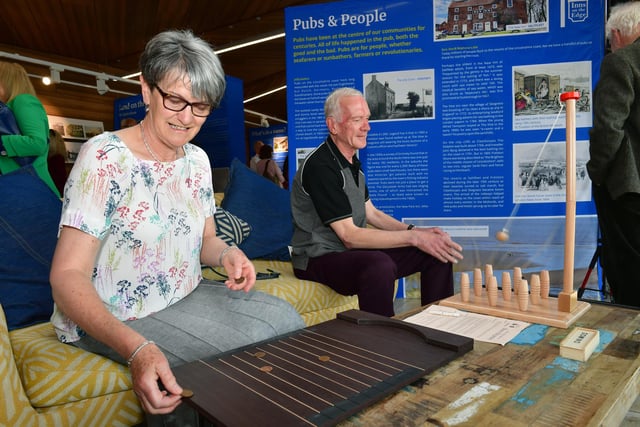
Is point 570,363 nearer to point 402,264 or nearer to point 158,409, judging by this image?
point 158,409

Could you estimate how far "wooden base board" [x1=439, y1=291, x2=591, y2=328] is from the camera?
1.22m

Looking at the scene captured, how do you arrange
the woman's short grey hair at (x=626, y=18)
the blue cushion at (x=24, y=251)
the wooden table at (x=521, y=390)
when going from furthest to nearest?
1. the woman's short grey hair at (x=626, y=18)
2. the blue cushion at (x=24, y=251)
3. the wooden table at (x=521, y=390)

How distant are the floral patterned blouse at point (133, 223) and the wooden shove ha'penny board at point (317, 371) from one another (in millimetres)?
410

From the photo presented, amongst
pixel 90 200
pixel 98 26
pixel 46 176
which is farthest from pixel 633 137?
pixel 98 26

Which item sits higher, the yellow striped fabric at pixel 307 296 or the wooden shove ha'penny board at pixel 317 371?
the wooden shove ha'penny board at pixel 317 371

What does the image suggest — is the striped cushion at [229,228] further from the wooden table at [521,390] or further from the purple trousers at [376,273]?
the wooden table at [521,390]

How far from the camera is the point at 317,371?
85 cm

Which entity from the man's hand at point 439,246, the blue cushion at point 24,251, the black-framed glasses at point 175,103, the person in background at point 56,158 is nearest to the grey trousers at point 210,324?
the blue cushion at point 24,251

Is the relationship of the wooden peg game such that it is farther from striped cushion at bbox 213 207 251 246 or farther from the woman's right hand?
striped cushion at bbox 213 207 251 246

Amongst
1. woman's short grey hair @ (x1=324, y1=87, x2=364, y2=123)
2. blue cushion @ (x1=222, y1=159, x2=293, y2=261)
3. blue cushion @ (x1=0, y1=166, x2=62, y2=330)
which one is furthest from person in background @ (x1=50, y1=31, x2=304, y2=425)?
blue cushion @ (x1=222, y1=159, x2=293, y2=261)

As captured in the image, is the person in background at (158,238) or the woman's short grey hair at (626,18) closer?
the person in background at (158,238)

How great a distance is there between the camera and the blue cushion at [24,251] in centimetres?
154

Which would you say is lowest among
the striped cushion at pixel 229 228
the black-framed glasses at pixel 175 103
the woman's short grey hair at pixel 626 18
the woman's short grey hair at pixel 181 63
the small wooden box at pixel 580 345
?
the small wooden box at pixel 580 345

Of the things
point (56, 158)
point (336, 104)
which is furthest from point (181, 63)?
point (56, 158)
